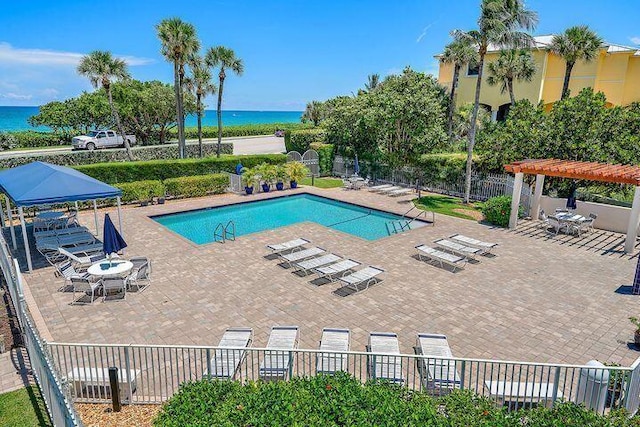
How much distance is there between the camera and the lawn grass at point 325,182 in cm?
2841

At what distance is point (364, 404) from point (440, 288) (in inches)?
292

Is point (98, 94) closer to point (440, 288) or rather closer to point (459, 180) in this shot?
point (459, 180)

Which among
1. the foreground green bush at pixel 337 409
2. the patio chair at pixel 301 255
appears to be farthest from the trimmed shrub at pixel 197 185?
the foreground green bush at pixel 337 409

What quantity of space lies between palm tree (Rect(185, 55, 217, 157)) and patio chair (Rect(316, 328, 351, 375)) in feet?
85.2

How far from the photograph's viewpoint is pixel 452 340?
9.63m

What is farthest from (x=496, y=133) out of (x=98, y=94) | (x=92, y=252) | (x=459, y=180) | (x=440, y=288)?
(x=98, y=94)

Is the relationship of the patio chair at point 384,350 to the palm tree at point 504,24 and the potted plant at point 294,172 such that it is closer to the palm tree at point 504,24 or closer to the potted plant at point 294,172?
the palm tree at point 504,24

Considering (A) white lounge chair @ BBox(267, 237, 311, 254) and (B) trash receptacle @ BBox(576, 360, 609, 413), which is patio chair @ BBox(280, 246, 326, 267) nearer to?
(A) white lounge chair @ BBox(267, 237, 311, 254)

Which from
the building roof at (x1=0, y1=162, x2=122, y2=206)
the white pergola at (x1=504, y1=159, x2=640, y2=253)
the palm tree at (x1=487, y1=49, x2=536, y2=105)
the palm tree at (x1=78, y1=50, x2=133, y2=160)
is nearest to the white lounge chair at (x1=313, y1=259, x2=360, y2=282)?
the building roof at (x1=0, y1=162, x2=122, y2=206)

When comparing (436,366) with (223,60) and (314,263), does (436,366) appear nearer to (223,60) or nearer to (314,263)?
(314,263)

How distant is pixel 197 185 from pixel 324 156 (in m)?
10.2

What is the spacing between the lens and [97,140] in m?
39.4

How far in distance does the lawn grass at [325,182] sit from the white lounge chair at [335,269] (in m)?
15.0

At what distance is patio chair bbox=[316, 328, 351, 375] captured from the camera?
7.86 m
